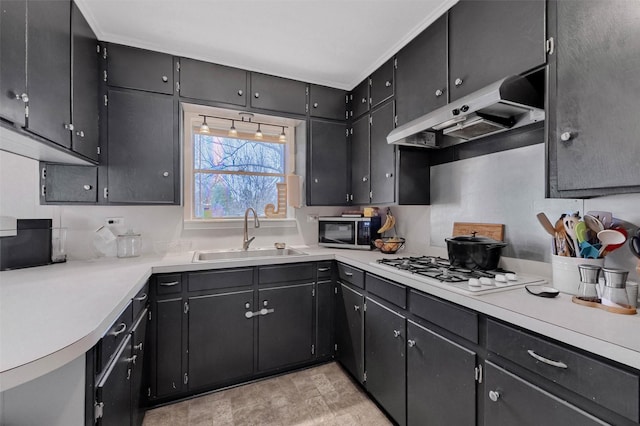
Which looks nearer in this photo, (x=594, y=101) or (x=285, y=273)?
(x=594, y=101)

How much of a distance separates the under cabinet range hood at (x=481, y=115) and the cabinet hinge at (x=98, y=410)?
1951mm

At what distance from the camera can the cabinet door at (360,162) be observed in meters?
2.64

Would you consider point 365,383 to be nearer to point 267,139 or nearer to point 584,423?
point 584,423

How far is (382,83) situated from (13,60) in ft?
7.32

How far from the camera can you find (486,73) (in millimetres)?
1527

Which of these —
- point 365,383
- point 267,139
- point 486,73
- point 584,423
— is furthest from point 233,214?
point 584,423

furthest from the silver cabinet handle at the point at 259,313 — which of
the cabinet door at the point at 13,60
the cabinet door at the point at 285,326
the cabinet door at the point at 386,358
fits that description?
the cabinet door at the point at 13,60

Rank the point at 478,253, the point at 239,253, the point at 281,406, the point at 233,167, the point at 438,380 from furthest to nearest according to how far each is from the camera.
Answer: the point at 233,167 → the point at 239,253 → the point at 281,406 → the point at 478,253 → the point at 438,380

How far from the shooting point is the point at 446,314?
1.35 m

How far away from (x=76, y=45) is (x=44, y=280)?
1.38 m

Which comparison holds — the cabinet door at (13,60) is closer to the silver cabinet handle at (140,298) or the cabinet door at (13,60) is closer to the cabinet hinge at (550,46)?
the silver cabinet handle at (140,298)

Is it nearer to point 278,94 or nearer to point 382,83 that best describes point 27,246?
point 278,94

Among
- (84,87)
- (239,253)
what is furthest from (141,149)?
(239,253)

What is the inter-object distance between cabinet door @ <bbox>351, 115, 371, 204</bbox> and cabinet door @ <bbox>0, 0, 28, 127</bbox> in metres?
2.22
